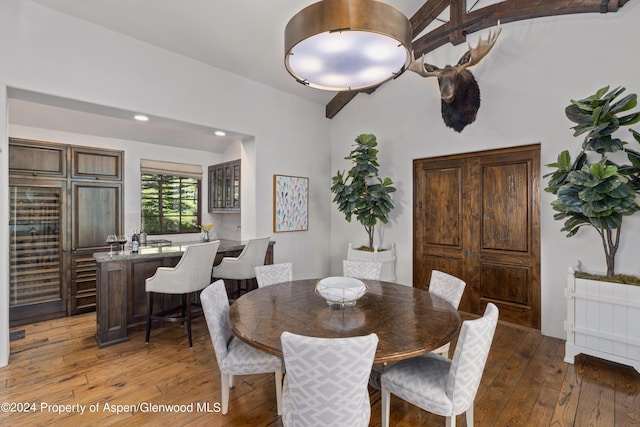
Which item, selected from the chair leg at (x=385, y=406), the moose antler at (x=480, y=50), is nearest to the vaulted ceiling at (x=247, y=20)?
the moose antler at (x=480, y=50)

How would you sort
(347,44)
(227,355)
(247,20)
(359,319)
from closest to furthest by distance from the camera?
(347,44)
(359,319)
(227,355)
(247,20)

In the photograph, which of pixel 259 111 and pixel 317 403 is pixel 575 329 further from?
pixel 259 111

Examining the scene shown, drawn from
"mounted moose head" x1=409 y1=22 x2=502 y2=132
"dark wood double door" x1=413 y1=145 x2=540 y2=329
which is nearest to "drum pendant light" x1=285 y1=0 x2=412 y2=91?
"mounted moose head" x1=409 y1=22 x2=502 y2=132

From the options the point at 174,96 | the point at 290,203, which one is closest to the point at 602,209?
the point at 290,203

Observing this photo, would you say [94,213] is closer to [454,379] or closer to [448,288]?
[448,288]

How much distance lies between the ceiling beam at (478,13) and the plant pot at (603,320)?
266 cm

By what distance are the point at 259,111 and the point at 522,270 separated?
13.4 ft

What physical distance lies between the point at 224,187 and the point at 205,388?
3691 millimetres

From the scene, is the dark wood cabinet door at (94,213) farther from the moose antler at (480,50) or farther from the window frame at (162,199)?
the moose antler at (480,50)

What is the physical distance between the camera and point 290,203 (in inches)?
197

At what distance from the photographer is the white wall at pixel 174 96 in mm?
2705

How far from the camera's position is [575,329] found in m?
2.81

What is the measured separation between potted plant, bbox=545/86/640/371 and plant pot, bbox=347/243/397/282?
2.18 metres

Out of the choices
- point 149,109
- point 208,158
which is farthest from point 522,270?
point 208,158
